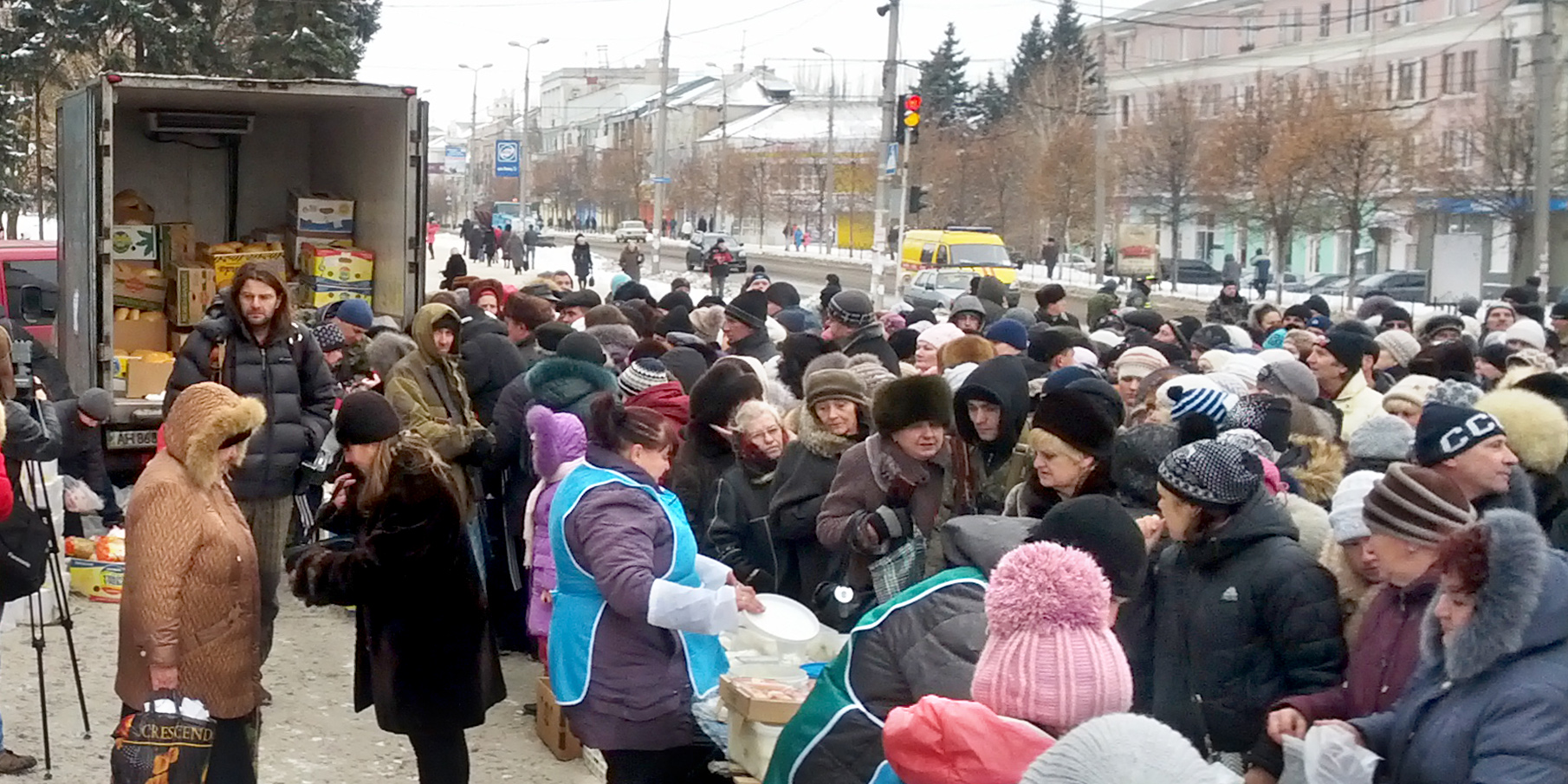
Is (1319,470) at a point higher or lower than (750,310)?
lower

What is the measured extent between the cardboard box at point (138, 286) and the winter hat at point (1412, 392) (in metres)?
8.88

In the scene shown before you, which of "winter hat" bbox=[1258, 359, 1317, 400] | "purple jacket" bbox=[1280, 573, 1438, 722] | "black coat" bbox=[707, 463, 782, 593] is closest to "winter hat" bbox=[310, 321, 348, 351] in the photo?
"black coat" bbox=[707, 463, 782, 593]

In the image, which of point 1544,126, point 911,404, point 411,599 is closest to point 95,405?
point 411,599

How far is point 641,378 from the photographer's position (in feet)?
25.2

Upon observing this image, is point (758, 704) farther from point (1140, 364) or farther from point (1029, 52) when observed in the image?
point (1029, 52)

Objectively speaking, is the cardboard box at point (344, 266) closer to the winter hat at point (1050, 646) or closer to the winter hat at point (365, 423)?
the winter hat at point (365, 423)

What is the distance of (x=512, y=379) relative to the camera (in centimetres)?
895

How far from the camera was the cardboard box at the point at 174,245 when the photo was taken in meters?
13.0

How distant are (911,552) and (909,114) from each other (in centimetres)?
2282

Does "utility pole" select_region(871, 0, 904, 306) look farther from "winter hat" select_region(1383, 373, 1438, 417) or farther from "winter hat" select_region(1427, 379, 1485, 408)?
"winter hat" select_region(1427, 379, 1485, 408)

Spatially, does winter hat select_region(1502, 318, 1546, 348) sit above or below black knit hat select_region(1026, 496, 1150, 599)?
above

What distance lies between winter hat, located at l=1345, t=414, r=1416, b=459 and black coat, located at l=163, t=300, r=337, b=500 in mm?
4588

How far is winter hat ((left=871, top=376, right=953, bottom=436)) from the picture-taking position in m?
5.70

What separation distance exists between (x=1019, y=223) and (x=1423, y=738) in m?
66.4
